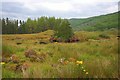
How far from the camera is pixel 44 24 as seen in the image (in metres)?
108

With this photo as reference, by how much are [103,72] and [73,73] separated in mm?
577

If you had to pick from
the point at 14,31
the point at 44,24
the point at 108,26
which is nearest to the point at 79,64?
the point at 14,31

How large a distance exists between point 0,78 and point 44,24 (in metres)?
104

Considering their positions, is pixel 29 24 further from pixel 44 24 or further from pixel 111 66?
pixel 111 66

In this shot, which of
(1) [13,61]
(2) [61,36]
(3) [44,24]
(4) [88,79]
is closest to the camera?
(4) [88,79]

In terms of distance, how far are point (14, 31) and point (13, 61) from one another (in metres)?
88.8

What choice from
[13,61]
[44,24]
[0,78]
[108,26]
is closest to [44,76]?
[0,78]

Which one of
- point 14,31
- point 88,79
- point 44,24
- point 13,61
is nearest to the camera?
point 88,79

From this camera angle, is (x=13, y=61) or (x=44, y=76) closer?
(x=44, y=76)

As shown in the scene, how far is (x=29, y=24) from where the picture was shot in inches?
4341

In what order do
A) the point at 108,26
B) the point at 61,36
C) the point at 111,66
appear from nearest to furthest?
the point at 111,66, the point at 61,36, the point at 108,26

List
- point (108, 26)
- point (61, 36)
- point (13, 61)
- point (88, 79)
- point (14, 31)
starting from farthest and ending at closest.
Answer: point (108, 26), point (14, 31), point (61, 36), point (13, 61), point (88, 79)

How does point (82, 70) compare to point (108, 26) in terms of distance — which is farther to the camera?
point (108, 26)

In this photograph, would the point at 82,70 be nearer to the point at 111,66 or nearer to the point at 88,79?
the point at 88,79
